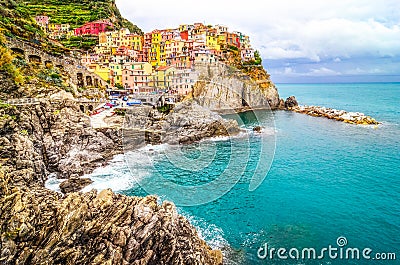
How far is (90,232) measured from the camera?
11.3m

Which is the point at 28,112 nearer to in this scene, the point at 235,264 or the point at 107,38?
the point at 235,264

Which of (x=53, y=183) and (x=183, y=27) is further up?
(x=183, y=27)

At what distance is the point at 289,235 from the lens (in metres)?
17.5

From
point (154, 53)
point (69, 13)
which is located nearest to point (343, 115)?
point (154, 53)

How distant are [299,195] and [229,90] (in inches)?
1809

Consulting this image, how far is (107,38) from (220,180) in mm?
57850

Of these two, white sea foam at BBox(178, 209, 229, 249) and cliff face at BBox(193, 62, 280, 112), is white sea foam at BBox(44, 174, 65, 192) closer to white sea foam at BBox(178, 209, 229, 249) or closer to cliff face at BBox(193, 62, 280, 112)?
white sea foam at BBox(178, 209, 229, 249)

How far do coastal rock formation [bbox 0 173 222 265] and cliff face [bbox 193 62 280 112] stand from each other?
44.9 metres

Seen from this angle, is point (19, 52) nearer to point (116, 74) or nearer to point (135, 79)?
point (116, 74)

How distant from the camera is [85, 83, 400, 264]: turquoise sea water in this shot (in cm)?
1706

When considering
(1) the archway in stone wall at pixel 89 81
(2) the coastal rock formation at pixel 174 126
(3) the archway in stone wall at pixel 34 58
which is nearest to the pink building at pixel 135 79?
(1) the archway in stone wall at pixel 89 81

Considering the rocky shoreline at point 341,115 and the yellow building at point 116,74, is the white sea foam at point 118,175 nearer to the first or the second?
the yellow building at point 116,74

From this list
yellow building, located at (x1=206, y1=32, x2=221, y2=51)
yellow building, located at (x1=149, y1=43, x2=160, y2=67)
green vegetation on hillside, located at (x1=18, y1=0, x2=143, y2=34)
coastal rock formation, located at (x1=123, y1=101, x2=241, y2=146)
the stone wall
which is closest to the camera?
coastal rock formation, located at (x1=123, y1=101, x2=241, y2=146)

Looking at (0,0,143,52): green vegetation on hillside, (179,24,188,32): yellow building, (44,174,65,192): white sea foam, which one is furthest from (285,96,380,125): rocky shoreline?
(0,0,143,52): green vegetation on hillside
